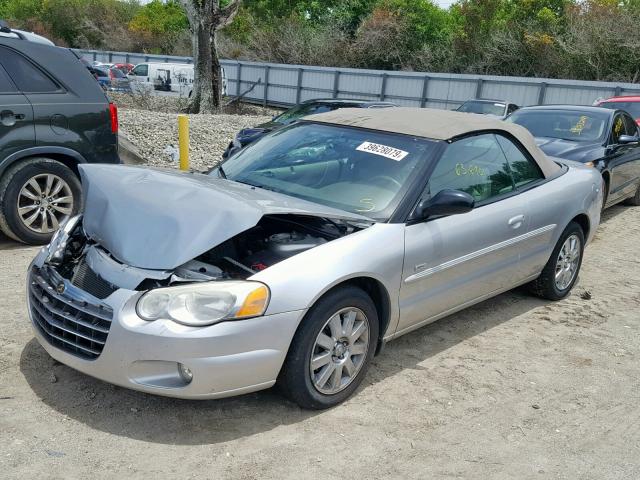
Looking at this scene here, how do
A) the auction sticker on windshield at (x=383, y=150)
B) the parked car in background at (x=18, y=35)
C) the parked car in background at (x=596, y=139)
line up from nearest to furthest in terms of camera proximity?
1. the auction sticker on windshield at (x=383, y=150)
2. the parked car in background at (x=18, y=35)
3. the parked car in background at (x=596, y=139)

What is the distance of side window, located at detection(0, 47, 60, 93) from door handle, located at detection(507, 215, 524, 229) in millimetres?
4495

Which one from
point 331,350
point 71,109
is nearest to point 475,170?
point 331,350

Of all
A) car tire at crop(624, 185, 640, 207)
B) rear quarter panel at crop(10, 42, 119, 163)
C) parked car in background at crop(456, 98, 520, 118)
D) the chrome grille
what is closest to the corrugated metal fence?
parked car in background at crop(456, 98, 520, 118)

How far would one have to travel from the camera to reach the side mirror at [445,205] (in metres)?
3.88

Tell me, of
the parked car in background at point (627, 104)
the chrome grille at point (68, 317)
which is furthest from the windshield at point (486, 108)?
the chrome grille at point (68, 317)

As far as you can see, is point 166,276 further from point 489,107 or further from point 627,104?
point 489,107

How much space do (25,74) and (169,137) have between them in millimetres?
5488

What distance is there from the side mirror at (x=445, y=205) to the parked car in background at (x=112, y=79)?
64.3ft

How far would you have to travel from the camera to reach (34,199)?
6.14m

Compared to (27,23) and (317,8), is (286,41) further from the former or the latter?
(27,23)

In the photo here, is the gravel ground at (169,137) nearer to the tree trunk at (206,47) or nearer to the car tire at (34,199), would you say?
the car tire at (34,199)

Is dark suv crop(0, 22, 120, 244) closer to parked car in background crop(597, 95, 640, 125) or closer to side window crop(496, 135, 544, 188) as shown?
side window crop(496, 135, 544, 188)

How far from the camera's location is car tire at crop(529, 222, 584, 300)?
536 centimetres

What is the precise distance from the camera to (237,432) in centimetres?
334
